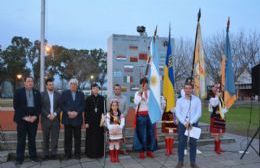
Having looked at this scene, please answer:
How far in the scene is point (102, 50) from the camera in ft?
173

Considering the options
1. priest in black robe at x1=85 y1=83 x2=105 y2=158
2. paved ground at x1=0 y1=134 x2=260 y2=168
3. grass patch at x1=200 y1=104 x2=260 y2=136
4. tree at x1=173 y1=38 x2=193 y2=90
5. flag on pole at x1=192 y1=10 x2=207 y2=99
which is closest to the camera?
paved ground at x1=0 y1=134 x2=260 y2=168

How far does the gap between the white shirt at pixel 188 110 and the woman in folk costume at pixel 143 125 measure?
3.85ft

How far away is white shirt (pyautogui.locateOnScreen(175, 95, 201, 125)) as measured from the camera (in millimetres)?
7688

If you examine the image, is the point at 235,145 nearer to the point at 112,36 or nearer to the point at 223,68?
the point at 223,68

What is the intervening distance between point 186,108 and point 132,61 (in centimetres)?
450

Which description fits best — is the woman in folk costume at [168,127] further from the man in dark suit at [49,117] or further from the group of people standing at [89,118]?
the man in dark suit at [49,117]

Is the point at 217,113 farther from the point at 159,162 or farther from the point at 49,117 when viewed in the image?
the point at 49,117

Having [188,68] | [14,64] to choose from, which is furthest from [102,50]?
[188,68]

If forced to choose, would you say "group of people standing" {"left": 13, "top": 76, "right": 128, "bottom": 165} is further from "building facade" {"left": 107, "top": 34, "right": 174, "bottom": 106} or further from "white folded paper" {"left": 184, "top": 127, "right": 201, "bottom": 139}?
"building facade" {"left": 107, "top": 34, "right": 174, "bottom": 106}

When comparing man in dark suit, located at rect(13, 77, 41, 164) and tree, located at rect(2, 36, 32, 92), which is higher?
tree, located at rect(2, 36, 32, 92)

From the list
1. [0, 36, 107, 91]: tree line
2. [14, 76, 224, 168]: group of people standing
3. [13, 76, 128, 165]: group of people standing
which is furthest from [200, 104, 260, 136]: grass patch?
[0, 36, 107, 91]: tree line

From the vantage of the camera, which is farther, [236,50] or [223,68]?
[236,50]

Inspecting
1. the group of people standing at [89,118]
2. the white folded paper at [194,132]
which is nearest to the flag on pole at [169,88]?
the group of people standing at [89,118]

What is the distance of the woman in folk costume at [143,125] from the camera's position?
8.78 metres
